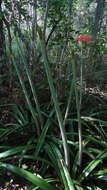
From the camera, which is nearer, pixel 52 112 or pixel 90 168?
pixel 90 168

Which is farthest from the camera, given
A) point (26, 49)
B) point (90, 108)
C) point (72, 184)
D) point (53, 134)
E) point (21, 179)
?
point (26, 49)

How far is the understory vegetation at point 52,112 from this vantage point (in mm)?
1779

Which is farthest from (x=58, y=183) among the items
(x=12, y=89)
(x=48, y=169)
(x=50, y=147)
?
(x=12, y=89)

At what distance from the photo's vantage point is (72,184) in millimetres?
1650

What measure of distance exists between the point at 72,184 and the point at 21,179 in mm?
623

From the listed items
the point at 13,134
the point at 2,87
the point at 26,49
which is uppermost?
the point at 26,49

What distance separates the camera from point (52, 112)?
254 cm

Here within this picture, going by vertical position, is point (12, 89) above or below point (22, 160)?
above

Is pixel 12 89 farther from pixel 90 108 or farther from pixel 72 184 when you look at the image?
pixel 72 184

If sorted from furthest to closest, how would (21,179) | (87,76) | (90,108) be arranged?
(87,76), (90,108), (21,179)

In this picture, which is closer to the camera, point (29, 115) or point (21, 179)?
point (21, 179)

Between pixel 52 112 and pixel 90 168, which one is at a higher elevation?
pixel 52 112

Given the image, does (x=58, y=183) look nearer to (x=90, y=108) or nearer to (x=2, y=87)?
(x=90, y=108)

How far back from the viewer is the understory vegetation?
1.78 metres
